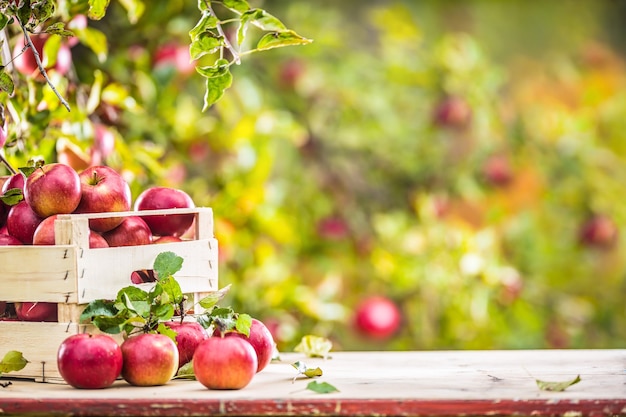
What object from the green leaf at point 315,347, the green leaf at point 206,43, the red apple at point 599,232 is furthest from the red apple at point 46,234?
the red apple at point 599,232

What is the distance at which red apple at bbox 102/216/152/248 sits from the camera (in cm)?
103

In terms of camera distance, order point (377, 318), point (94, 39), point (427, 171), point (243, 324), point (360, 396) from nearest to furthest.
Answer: point (360, 396), point (243, 324), point (94, 39), point (377, 318), point (427, 171)

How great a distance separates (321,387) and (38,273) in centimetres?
31

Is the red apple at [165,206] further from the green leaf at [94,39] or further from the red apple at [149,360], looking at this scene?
the green leaf at [94,39]

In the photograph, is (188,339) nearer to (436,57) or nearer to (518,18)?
(436,57)

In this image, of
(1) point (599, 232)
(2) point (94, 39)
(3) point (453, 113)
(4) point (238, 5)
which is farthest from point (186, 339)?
(1) point (599, 232)

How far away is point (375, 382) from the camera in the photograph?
0.96 metres

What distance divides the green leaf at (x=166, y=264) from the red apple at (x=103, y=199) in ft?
0.24

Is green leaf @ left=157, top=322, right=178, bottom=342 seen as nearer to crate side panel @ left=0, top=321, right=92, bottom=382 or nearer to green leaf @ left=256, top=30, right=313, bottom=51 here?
crate side panel @ left=0, top=321, right=92, bottom=382

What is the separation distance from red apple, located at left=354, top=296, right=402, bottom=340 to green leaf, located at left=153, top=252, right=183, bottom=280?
4.57ft

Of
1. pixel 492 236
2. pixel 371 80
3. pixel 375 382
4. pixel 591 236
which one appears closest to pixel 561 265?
pixel 591 236

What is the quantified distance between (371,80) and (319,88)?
0.49 feet

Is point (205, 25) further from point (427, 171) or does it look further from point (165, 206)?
point (427, 171)

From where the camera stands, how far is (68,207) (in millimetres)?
999
